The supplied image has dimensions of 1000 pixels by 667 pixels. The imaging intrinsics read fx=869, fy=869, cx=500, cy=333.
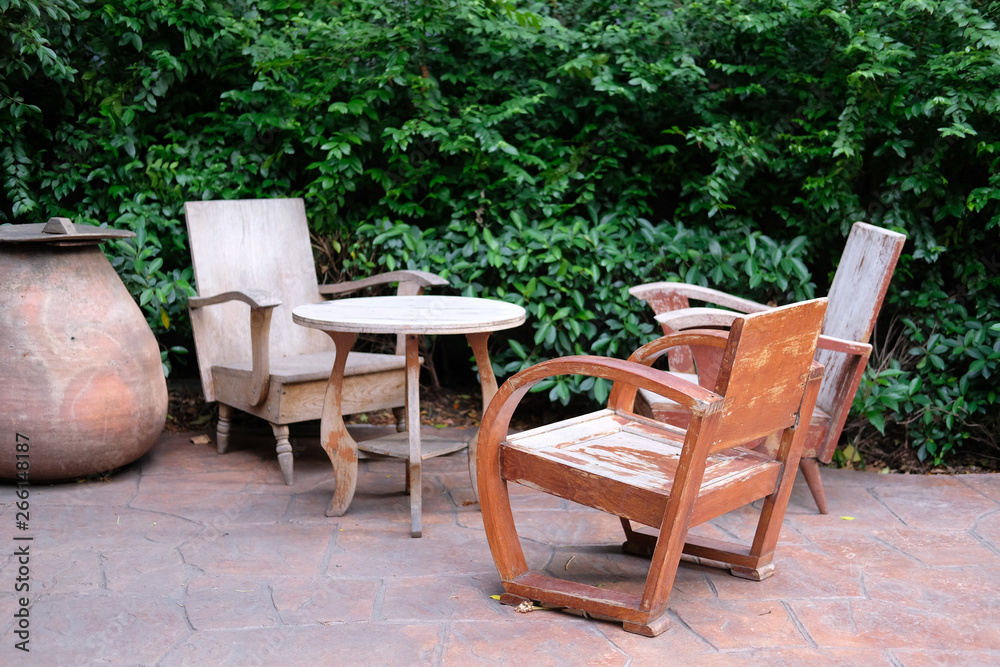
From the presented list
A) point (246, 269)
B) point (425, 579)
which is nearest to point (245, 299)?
point (246, 269)

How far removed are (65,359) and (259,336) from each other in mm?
748

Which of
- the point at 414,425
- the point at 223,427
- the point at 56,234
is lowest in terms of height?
the point at 223,427

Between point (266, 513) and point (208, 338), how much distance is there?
1061 millimetres

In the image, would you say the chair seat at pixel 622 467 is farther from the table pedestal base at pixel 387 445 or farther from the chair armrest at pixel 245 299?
the chair armrest at pixel 245 299

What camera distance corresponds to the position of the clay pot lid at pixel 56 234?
3.38 m

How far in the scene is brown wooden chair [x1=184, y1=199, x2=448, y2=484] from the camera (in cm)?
364

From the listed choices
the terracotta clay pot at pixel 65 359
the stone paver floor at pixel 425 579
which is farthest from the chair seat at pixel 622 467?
the terracotta clay pot at pixel 65 359

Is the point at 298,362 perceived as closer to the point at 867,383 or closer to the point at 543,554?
the point at 543,554

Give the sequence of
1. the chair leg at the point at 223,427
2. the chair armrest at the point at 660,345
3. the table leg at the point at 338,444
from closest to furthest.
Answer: the chair armrest at the point at 660,345
the table leg at the point at 338,444
the chair leg at the point at 223,427

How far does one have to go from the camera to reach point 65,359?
344 cm

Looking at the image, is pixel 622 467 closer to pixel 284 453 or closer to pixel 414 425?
pixel 414 425

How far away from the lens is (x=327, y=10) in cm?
469

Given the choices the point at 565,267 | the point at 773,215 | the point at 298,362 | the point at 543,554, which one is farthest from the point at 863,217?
the point at 298,362

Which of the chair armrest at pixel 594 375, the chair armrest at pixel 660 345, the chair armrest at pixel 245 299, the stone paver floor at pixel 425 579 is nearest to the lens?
the chair armrest at pixel 594 375
